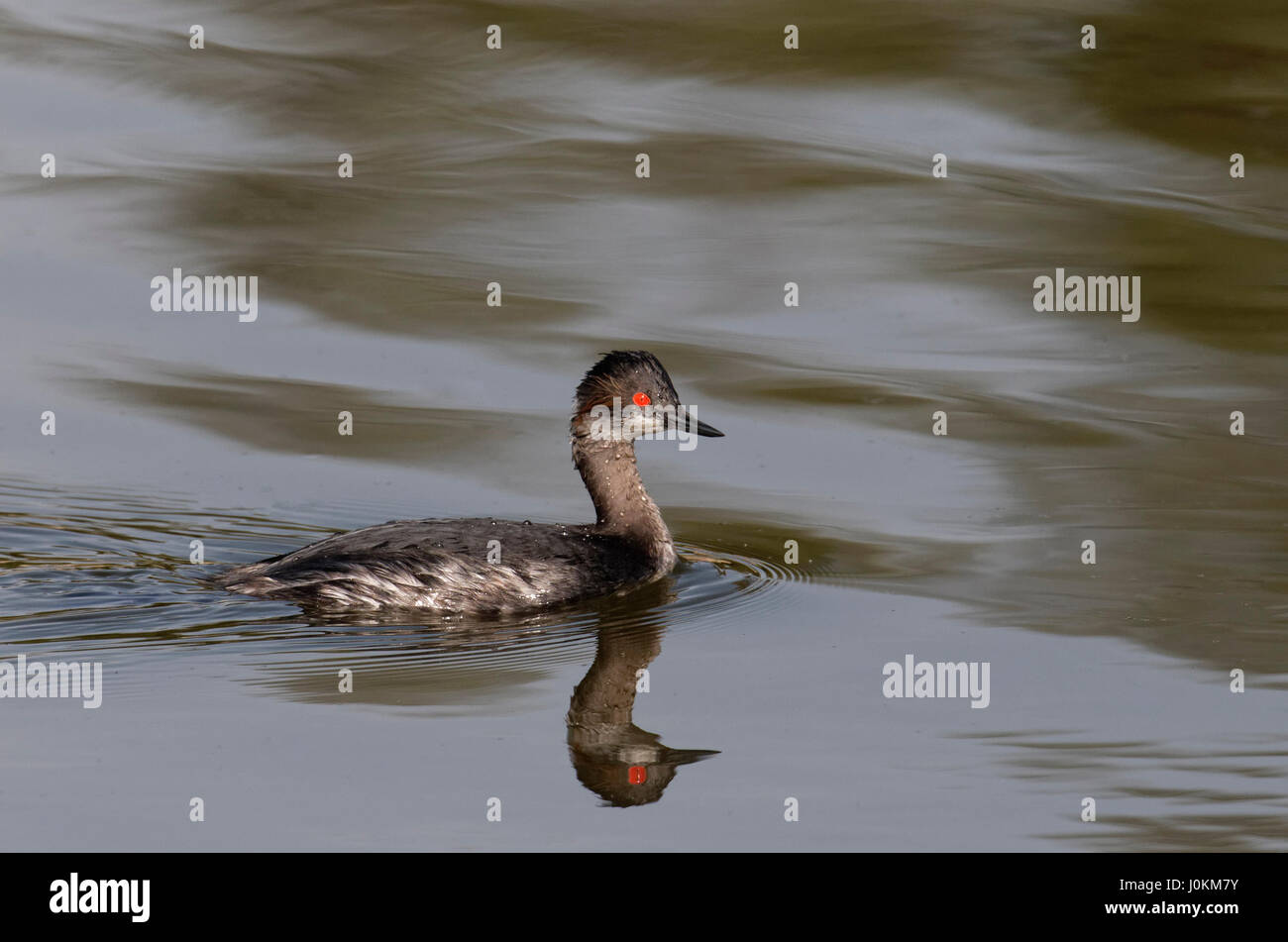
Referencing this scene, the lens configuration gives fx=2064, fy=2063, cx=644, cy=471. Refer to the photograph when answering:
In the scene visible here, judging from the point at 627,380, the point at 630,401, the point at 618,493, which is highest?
the point at 627,380

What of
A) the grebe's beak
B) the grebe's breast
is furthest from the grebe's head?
the grebe's breast

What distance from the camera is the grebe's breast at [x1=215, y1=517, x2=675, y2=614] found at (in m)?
9.35

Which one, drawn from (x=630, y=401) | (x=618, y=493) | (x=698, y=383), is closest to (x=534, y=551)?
(x=618, y=493)

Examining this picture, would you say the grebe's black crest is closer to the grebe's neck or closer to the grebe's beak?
the grebe's beak

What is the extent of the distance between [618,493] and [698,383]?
289 cm

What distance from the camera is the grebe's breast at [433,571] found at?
935 centimetres

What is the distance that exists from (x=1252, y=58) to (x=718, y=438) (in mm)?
9349

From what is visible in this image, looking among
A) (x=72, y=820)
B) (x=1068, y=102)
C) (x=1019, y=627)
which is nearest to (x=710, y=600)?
(x=1019, y=627)

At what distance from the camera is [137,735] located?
754cm

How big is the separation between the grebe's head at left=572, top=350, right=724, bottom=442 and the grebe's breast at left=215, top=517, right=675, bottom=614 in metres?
0.78

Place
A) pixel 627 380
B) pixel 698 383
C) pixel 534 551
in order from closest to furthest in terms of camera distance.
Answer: pixel 534 551, pixel 627 380, pixel 698 383

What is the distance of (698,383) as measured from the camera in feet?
43.0

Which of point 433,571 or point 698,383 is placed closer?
point 433,571

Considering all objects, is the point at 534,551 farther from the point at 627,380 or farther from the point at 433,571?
the point at 627,380
